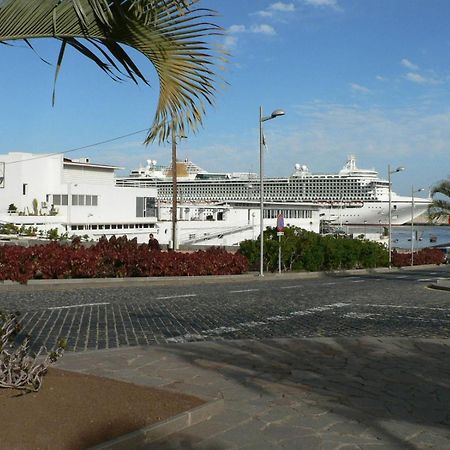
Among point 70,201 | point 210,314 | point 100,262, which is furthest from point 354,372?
point 70,201

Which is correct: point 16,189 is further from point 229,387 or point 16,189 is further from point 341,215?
point 341,215

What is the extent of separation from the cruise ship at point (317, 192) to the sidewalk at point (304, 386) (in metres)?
91.5

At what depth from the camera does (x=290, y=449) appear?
4.12 metres

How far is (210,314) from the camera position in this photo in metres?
11.4

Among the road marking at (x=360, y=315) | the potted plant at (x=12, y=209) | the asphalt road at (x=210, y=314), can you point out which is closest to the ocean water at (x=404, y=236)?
the potted plant at (x=12, y=209)

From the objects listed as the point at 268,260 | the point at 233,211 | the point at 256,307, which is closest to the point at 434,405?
the point at 256,307

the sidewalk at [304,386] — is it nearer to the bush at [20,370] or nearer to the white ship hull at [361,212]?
the bush at [20,370]

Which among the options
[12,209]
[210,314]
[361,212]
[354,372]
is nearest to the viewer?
[354,372]

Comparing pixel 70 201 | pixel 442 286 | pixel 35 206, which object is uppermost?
pixel 70 201

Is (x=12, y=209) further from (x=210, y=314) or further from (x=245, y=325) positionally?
(x=245, y=325)

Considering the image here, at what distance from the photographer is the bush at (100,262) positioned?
1741 cm

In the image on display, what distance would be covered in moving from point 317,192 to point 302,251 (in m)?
78.0

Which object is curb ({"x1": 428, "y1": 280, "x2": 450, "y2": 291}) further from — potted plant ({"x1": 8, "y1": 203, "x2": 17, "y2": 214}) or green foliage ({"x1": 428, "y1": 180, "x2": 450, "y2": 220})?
potted plant ({"x1": 8, "y1": 203, "x2": 17, "y2": 214})

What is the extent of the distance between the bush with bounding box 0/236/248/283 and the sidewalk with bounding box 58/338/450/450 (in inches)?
430
